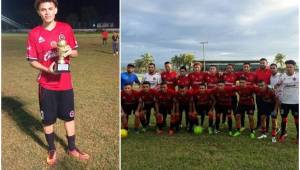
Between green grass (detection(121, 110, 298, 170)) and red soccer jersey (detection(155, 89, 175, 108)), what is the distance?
44cm

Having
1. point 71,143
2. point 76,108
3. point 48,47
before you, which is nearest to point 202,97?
point 76,108

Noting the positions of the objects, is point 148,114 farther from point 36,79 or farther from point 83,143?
point 36,79

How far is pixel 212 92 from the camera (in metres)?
4.77

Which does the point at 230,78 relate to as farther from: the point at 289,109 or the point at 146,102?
the point at 146,102

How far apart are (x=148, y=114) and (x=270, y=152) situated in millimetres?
1611

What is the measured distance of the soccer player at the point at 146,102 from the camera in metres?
4.78

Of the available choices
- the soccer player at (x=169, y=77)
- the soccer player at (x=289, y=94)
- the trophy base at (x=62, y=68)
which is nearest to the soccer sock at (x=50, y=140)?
the trophy base at (x=62, y=68)

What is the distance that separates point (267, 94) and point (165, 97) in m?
1.20

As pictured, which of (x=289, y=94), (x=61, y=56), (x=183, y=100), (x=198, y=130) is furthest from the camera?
(x=183, y=100)

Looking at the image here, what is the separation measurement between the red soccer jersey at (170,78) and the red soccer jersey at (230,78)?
607 mm

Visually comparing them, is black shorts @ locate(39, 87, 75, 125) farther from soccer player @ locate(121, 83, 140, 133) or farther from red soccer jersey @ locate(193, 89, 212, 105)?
red soccer jersey @ locate(193, 89, 212, 105)

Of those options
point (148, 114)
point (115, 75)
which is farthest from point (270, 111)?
point (115, 75)

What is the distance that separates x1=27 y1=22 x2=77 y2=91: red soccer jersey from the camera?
3291mm

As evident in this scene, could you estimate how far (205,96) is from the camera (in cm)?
479
